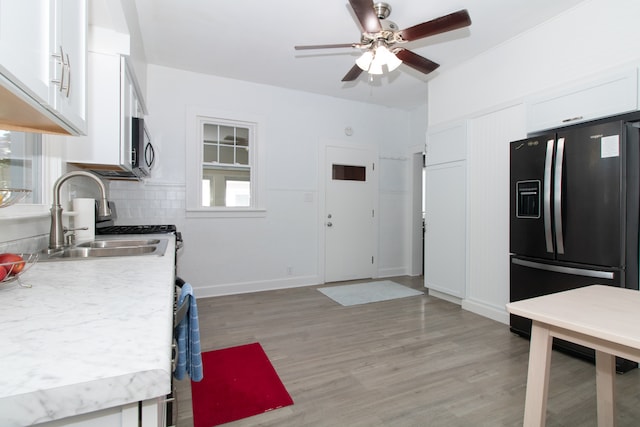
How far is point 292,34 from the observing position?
3049 millimetres

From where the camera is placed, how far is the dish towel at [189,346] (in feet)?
3.45

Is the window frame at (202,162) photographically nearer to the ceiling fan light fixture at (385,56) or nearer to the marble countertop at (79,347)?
the ceiling fan light fixture at (385,56)

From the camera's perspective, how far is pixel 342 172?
4.83 meters

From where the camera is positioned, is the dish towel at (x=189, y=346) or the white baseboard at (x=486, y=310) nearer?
the dish towel at (x=189, y=346)

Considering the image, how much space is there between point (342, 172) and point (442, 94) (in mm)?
1755

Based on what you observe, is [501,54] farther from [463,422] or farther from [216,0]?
[463,422]

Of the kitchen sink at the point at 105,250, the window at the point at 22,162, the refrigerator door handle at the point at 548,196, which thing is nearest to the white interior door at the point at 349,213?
the refrigerator door handle at the point at 548,196

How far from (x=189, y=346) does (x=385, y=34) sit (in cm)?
236

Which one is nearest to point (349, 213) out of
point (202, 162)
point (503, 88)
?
point (202, 162)

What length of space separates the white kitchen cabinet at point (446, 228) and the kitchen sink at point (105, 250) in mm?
3089

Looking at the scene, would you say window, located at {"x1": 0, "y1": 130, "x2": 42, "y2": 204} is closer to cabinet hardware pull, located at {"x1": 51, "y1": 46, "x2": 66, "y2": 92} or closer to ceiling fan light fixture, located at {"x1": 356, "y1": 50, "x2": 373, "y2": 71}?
cabinet hardware pull, located at {"x1": 51, "y1": 46, "x2": 66, "y2": 92}

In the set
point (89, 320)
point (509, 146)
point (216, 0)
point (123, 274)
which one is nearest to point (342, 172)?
point (509, 146)

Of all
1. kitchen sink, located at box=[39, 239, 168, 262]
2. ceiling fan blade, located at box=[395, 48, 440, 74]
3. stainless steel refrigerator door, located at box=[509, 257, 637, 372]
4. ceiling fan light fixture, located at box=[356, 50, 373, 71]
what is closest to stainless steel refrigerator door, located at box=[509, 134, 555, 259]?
stainless steel refrigerator door, located at box=[509, 257, 637, 372]

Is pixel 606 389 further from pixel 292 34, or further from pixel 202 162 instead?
pixel 202 162
